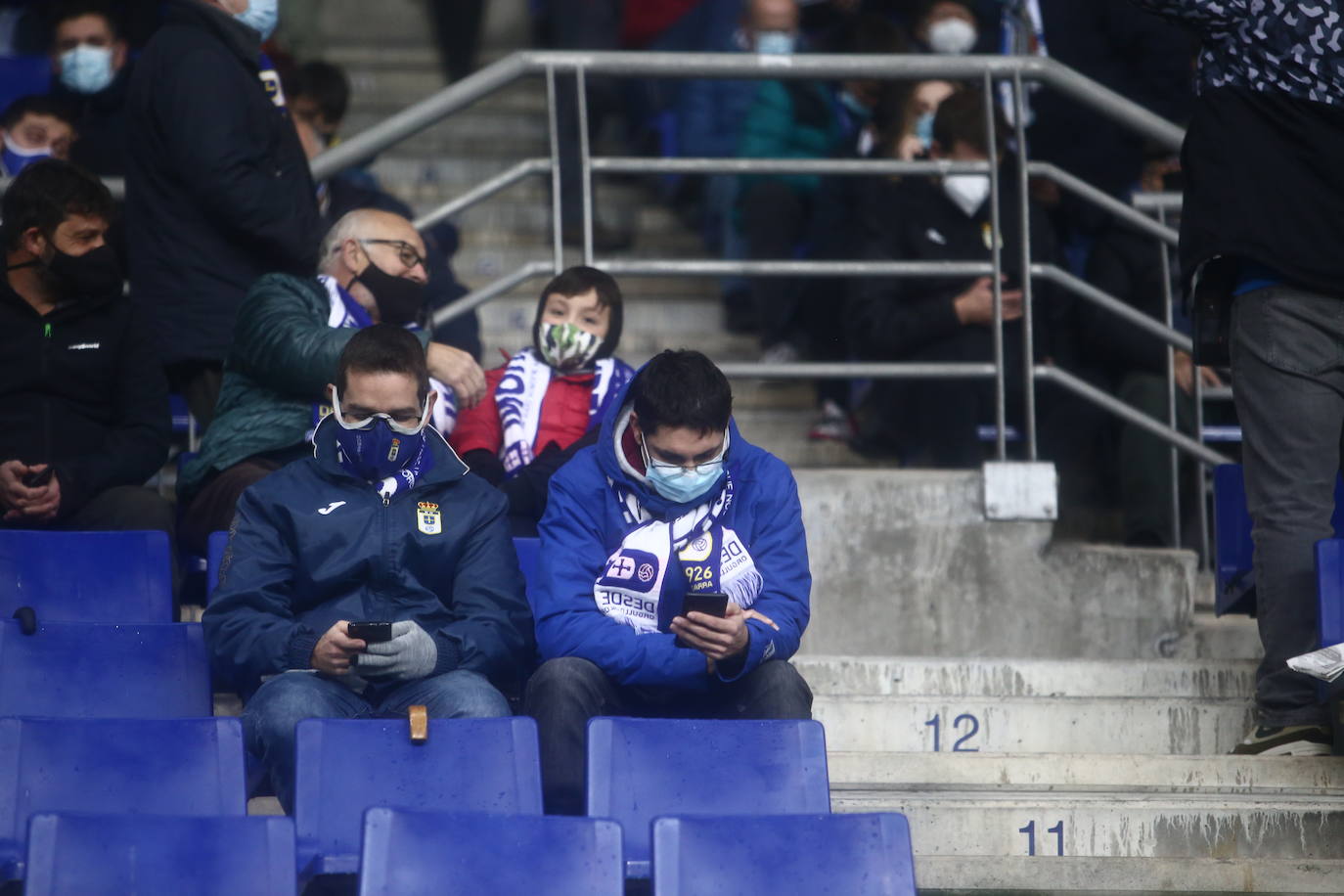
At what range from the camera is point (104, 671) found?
4.00 meters

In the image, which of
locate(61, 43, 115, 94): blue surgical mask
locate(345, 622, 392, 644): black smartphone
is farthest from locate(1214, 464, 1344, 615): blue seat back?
locate(61, 43, 115, 94): blue surgical mask

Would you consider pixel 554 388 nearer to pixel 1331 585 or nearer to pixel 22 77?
pixel 1331 585

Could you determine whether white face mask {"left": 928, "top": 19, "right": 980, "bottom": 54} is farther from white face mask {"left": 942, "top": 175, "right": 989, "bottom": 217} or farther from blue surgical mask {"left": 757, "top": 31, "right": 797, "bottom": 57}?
white face mask {"left": 942, "top": 175, "right": 989, "bottom": 217}

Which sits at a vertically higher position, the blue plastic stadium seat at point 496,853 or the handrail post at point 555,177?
the handrail post at point 555,177

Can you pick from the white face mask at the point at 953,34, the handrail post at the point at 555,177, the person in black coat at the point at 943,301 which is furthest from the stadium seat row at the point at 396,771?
the white face mask at the point at 953,34

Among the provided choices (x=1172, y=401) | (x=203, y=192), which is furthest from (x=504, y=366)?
(x=1172, y=401)

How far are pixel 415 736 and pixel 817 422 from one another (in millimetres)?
3471

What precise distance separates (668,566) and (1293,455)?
4.67 feet

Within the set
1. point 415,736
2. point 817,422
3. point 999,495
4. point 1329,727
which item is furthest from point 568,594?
point 817,422

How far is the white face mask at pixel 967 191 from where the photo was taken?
626 cm

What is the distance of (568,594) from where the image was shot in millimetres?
4020

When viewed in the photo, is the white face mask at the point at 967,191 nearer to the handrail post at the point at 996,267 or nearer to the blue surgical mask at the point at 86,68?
the handrail post at the point at 996,267

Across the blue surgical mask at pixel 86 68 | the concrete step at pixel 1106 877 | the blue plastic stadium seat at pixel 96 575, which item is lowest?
the concrete step at pixel 1106 877

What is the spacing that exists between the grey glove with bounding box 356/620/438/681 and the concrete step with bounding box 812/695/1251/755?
1076mm
